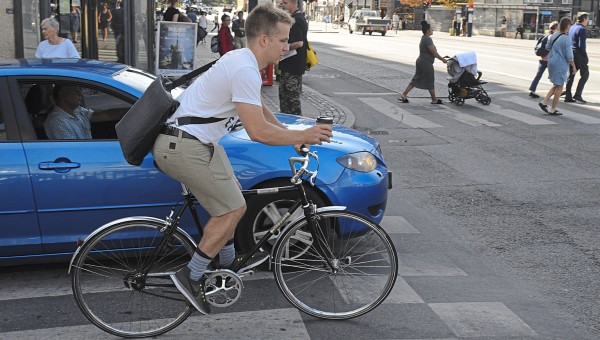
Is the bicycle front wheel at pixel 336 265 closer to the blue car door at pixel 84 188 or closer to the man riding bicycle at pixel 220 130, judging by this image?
the man riding bicycle at pixel 220 130

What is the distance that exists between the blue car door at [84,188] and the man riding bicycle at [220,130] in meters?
1.08

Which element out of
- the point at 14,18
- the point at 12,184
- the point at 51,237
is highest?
the point at 14,18

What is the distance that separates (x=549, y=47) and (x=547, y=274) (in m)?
11.1

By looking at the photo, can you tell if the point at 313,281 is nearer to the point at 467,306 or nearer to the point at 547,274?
the point at 467,306

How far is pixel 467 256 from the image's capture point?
21.3ft

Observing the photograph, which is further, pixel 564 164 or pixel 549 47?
pixel 549 47

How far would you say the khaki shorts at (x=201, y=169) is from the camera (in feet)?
14.2

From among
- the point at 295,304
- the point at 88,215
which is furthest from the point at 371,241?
the point at 88,215

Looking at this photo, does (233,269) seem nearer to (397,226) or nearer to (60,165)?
(60,165)

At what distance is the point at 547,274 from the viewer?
6062mm

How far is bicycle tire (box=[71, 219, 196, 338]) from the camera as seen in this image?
4.54m

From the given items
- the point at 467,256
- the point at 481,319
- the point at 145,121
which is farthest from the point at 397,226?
the point at 145,121

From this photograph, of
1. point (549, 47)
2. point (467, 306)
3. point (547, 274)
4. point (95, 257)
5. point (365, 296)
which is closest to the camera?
point (95, 257)

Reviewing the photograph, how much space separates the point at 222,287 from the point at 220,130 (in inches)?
35.6
